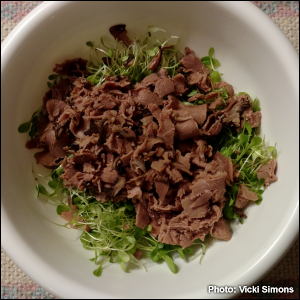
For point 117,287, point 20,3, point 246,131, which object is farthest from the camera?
point 20,3

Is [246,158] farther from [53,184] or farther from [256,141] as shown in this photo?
[53,184]

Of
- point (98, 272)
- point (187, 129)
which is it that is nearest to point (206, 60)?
point (187, 129)

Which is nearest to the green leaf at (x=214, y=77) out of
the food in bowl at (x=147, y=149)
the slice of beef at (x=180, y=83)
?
the food in bowl at (x=147, y=149)

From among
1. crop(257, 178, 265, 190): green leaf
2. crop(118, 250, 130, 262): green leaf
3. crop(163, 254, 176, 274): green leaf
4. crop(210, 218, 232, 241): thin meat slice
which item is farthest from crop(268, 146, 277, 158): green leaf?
crop(118, 250, 130, 262): green leaf

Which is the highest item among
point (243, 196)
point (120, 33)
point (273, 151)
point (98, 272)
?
point (120, 33)

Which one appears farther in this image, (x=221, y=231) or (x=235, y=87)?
(x=235, y=87)

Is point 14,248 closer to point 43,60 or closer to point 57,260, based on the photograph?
point 57,260

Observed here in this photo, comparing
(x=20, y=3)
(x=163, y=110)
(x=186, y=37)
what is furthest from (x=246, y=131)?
(x=20, y=3)
